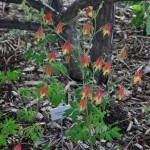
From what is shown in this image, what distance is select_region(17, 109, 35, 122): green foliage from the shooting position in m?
2.39

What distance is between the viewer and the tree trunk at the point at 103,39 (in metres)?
2.67

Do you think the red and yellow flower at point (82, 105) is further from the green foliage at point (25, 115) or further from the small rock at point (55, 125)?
the small rock at point (55, 125)

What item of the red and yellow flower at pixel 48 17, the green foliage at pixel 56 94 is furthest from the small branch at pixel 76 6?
the green foliage at pixel 56 94

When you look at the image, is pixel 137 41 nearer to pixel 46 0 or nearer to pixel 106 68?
pixel 46 0

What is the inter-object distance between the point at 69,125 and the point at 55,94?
22.5 inches

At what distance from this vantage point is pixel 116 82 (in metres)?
2.99

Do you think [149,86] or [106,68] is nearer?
[106,68]

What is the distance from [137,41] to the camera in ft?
11.9

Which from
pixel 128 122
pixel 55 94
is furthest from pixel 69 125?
pixel 55 94

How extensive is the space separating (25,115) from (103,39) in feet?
2.70

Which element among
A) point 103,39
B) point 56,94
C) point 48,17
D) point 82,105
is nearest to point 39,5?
point 103,39

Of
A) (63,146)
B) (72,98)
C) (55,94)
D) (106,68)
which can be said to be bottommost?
(63,146)

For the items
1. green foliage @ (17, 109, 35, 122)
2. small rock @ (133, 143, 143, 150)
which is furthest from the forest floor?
green foliage @ (17, 109, 35, 122)

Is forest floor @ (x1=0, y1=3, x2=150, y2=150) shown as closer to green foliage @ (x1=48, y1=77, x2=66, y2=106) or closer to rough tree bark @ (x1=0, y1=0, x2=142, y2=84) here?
rough tree bark @ (x1=0, y1=0, x2=142, y2=84)
